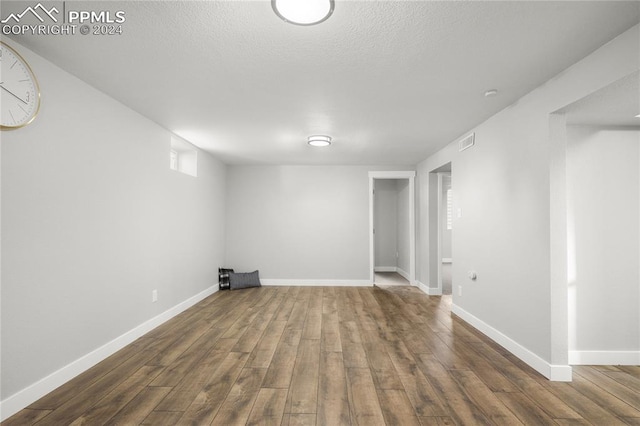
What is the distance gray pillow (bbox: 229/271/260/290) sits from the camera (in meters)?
5.75

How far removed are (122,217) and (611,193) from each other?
4.45 metres

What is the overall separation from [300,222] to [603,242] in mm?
4475

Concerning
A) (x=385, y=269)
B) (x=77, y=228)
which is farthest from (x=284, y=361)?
(x=385, y=269)

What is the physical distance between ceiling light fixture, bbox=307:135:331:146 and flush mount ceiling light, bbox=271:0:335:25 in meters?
2.34

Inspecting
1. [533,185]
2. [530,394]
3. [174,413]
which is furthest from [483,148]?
[174,413]

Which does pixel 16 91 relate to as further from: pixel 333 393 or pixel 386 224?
pixel 386 224

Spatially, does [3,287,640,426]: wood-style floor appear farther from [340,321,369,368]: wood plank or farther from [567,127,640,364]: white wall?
[567,127,640,364]: white wall

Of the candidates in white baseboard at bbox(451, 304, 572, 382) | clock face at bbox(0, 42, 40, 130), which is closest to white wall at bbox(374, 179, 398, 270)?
white baseboard at bbox(451, 304, 572, 382)

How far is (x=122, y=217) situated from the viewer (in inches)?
120

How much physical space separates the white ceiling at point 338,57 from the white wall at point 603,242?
36.3 inches

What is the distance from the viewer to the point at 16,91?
1976 mm

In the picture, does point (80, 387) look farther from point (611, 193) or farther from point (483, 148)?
point (611, 193)

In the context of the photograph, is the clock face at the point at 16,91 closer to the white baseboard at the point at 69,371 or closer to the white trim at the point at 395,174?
the white baseboard at the point at 69,371

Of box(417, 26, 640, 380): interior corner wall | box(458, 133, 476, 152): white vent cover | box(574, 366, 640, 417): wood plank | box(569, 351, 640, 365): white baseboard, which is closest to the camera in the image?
box(574, 366, 640, 417): wood plank
